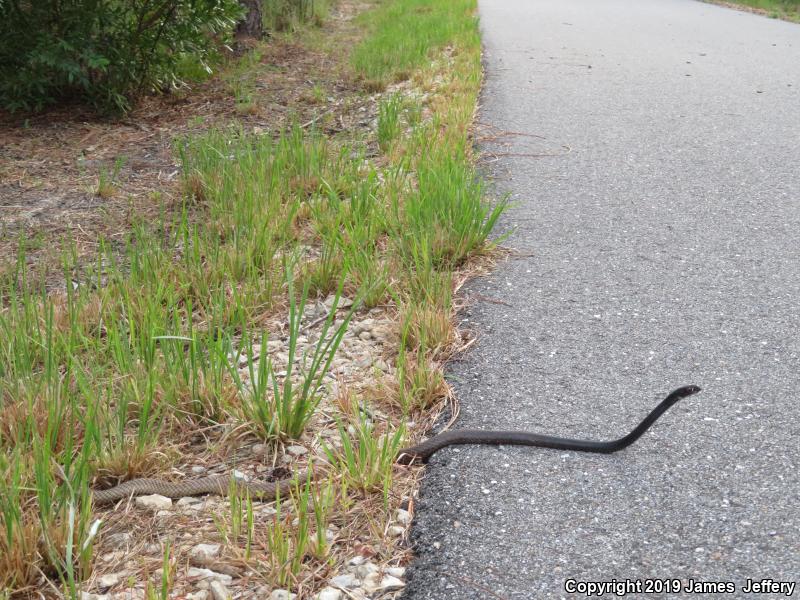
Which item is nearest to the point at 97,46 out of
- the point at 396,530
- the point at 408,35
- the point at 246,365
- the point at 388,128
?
the point at 388,128

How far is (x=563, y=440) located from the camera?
2.05 meters

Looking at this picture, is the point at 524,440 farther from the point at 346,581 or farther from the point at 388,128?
the point at 388,128

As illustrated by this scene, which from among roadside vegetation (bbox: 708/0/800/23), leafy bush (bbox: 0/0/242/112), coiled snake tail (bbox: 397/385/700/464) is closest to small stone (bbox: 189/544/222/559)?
coiled snake tail (bbox: 397/385/700/464)

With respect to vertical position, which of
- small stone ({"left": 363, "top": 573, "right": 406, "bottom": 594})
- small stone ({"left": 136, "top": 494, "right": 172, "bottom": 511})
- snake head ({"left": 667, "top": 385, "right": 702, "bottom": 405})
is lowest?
small stone ({"left": 136, "top": 494, "right": 172, "bottom": 511})

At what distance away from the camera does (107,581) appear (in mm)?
1654

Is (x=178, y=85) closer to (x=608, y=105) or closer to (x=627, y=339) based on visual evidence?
(x=608, y=105)

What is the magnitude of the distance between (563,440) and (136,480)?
1.08m

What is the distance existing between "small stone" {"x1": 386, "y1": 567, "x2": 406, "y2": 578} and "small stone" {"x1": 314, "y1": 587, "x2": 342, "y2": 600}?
119 mm

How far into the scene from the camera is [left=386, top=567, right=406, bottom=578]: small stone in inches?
65.5

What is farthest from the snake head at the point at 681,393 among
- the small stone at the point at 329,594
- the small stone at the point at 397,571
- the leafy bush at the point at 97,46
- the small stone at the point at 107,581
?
the leafy bush at the point at 97,46

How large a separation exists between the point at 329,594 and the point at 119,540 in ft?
1.73

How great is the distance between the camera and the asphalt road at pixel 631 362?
1702 millimetres

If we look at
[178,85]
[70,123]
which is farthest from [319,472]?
[178,85]

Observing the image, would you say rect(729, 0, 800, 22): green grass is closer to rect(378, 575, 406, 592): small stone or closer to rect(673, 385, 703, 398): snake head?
rect(673, 385, 703, 398): snake head
